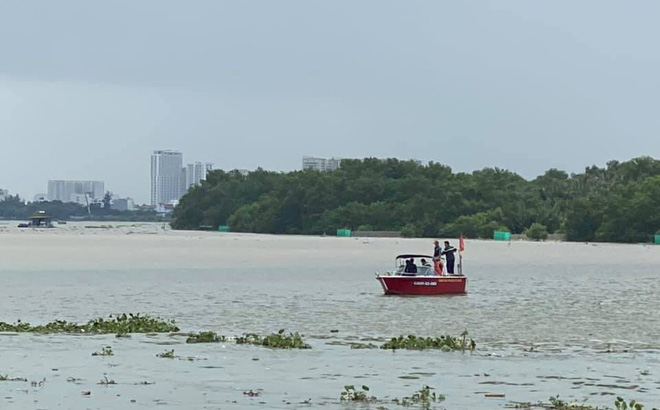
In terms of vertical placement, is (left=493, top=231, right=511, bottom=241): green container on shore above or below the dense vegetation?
below

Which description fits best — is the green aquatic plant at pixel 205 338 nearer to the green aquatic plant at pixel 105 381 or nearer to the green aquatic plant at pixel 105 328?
the green aquatic plant at pixel 105 328

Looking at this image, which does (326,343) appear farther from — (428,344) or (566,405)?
(566,405)

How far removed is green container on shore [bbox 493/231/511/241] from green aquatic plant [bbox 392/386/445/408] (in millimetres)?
149470

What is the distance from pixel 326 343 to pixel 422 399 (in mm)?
9511

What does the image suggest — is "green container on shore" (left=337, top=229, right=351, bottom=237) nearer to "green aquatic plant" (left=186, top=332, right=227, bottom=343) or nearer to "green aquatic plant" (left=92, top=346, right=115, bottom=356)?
"green aquatic plant" (left=186, top=332, right=227, bottom=343)

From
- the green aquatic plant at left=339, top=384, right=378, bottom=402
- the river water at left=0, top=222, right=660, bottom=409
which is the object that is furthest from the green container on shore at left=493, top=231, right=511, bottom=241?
the green aquatic plant at left=339, top=384, right=378, bottom=402

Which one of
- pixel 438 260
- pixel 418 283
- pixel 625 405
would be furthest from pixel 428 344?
pixel 438 260

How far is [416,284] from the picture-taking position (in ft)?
162

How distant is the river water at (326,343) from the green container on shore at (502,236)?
3975 inches

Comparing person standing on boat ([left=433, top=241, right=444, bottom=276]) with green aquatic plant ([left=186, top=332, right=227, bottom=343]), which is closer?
green aquatic plant ([left=186, top=332, right=227, bottom=343])

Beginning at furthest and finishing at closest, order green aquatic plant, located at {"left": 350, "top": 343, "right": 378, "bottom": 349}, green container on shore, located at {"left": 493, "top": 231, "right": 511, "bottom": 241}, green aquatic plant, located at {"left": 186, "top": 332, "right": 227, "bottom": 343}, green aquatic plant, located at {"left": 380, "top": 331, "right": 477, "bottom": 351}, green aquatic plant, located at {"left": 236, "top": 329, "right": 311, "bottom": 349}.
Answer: green container on shore, located at {"left": 493, "top": 231, "right": 511, "bottom": 241} < green aquatic plant, located at {"left": 186, "top": 332, "right": 227, "bottom": 343} < green aquatic plant, located at {"left": 350, "top": 343, "right": 378, "bottom": 349} < green aquatic plant, located at {"left": 236, "top": 329, "right": 311, "bottom": 349} < green aquatic plant, located at {"left": 380, "top": 331, "right": 477, "bottom": 351}

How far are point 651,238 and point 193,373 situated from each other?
13397 centimetres

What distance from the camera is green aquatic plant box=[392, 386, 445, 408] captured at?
21.3 meters

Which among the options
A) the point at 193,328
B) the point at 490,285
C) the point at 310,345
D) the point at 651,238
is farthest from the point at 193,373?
the point at 651,238
